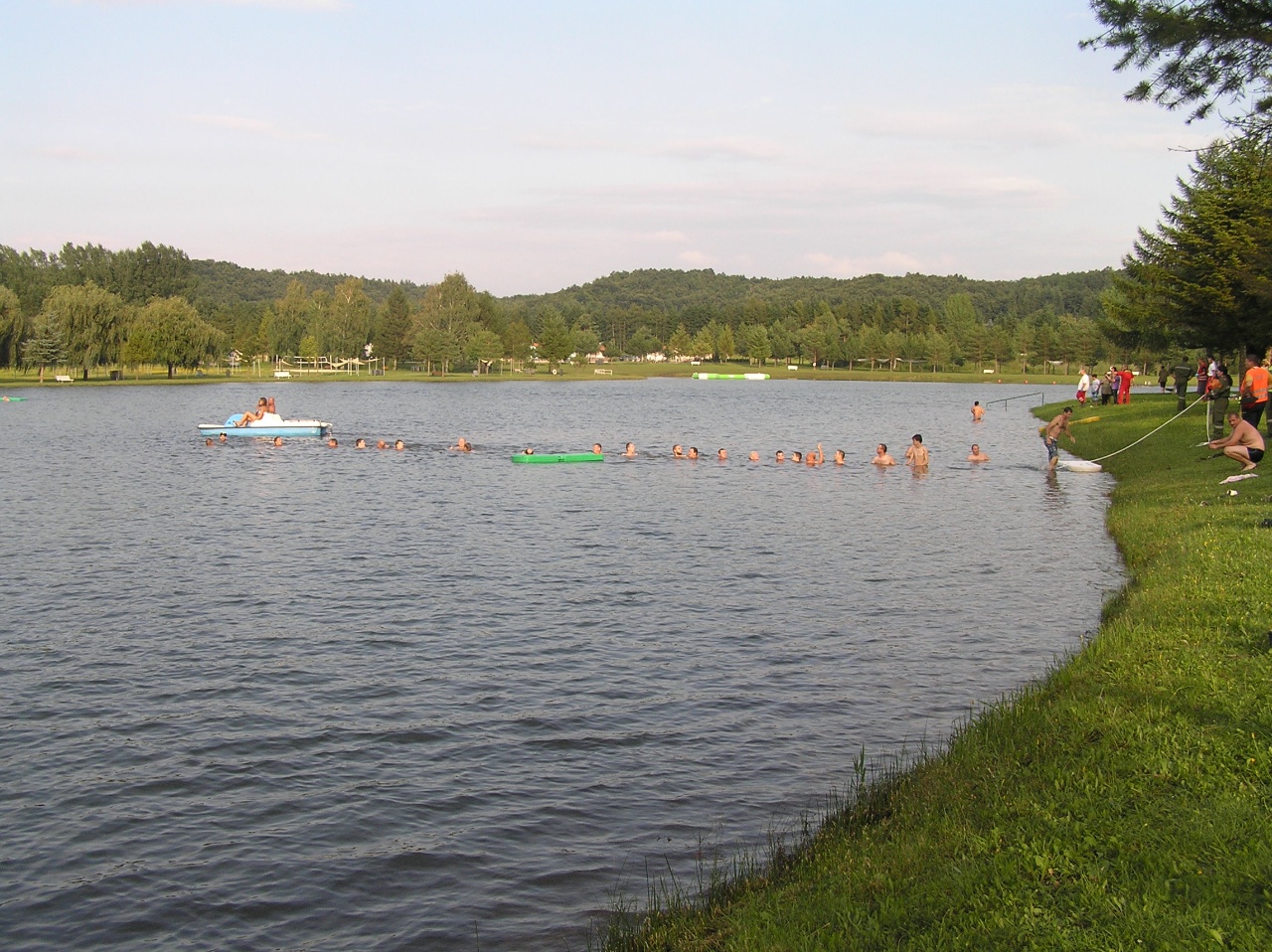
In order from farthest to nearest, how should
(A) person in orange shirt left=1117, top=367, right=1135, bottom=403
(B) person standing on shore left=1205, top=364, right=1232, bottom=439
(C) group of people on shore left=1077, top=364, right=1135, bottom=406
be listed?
(C) group of people on shore left=1077, top=364, right=1135, bottom=406, (A) person in orange shirt left=1117, top=367, right=1135, bottom=403, (B) person standing on shore left=1205, top=364, right=1232, bottom=439

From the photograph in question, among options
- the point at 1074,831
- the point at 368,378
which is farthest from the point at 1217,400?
the point at 368,378

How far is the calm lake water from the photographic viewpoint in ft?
32.9

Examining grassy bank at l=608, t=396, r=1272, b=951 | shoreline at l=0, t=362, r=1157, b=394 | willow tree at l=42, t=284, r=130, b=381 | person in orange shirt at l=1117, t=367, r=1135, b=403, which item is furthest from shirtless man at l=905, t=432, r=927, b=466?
willow tree at l=42, t=284, r=130, b=381

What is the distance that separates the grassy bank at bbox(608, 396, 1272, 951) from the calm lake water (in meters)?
1.56

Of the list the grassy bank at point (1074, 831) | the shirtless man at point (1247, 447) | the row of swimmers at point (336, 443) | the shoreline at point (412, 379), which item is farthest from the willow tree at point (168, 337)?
the grassy bank at point (1074, 831)

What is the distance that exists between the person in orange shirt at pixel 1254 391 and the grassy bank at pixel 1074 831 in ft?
49.0

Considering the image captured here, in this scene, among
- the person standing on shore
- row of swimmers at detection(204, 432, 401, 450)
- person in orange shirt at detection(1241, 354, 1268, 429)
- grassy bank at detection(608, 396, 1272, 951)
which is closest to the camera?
grassy bank at detection(608, 396, 1272, 951)

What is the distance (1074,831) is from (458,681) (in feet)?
31.7

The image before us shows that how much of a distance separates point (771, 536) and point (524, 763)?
53.3 feet

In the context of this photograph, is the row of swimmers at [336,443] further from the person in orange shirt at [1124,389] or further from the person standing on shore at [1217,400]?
the person in orange shirt at [1124,389]

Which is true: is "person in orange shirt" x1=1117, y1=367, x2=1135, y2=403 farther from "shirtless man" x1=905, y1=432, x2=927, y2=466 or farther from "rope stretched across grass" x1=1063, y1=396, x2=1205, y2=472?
"shirtless man" x1=905, y1=432, x2=927, y2=466

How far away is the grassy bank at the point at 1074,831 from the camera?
6.65 meters

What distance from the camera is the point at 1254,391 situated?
87.6ft

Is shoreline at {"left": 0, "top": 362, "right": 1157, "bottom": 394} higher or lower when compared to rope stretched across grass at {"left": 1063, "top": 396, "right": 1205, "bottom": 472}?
higher
